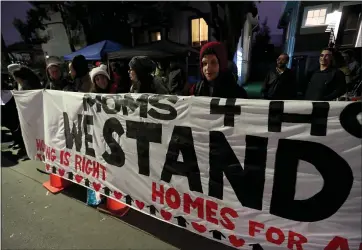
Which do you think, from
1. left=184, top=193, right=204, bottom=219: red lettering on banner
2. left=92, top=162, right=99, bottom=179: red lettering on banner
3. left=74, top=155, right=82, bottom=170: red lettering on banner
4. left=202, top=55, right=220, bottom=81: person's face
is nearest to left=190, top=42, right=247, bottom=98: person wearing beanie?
left=202, top=55, right=220, bottom=81: person's face

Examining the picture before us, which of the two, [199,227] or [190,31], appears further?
[190,31]

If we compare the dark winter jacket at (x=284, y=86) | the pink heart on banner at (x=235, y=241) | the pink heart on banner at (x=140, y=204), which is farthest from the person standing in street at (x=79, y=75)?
the dark winter jacket at (x=284, y=86)

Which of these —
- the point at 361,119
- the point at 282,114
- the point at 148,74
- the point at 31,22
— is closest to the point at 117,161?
the point at 148,74

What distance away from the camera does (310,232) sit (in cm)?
162

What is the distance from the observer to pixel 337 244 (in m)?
1.55

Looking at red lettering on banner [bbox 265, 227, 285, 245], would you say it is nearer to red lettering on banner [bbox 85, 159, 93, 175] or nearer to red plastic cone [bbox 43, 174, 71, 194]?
red lettering on banner [bbox 85, 159, 93, 175]

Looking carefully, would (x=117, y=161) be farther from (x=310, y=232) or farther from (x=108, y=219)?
→ (x=310, y=232)

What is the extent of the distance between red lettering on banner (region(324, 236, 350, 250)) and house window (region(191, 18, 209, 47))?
1146cm

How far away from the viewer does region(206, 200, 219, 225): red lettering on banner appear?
1951 mm

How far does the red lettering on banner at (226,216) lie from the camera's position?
73.5 inches

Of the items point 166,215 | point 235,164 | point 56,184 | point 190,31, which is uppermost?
point 190,31

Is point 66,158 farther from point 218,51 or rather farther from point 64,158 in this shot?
point 218,51

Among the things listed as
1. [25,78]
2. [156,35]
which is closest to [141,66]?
[25,78]

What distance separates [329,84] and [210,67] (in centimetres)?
244
